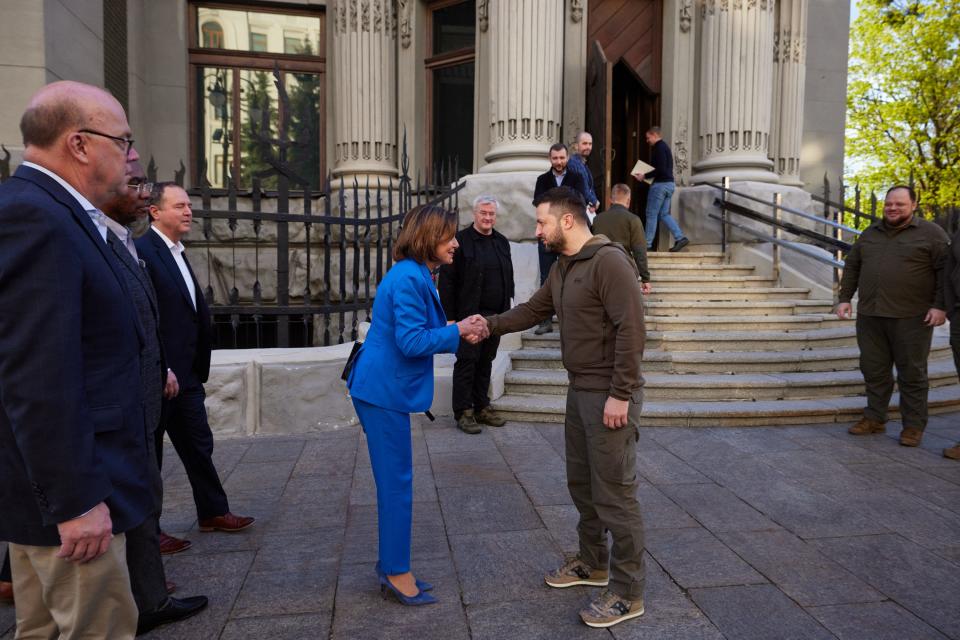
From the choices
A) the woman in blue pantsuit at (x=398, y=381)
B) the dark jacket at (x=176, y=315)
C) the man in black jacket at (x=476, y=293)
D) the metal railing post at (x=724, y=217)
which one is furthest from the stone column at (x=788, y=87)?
the dark jacket at (x=176, y=315)

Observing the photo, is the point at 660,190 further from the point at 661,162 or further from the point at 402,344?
the point at 402,344

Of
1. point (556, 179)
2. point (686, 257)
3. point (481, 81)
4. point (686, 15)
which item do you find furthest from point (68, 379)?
point (686, 15)

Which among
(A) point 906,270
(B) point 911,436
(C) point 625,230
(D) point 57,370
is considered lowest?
(B) point 911,436

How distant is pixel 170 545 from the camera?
3.76 metres

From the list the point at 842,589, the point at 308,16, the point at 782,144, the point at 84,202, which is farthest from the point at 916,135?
the point at 84,202

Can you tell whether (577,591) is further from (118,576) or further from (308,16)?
(308,16)

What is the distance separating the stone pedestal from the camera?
9.38 meters

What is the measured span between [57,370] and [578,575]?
2500mm

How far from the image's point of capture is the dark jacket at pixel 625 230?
7.38 m

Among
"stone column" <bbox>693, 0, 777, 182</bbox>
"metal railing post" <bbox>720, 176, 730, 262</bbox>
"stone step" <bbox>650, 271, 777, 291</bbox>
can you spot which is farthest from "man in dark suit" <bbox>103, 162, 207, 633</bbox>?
"stone column" <bbox>693, 0, 777, 182</bbox>

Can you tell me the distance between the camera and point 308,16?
1230 cm

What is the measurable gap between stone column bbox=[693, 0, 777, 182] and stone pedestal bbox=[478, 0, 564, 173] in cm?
271

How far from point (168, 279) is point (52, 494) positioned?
229cm

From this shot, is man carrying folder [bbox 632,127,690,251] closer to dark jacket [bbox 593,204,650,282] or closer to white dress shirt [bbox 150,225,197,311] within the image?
dark jacket [bbox 593,204,650,282]
